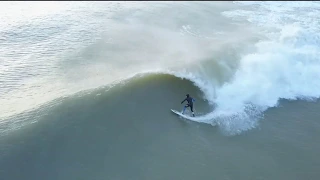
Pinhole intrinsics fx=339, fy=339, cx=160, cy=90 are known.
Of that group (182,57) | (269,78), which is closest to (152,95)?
(182,57)

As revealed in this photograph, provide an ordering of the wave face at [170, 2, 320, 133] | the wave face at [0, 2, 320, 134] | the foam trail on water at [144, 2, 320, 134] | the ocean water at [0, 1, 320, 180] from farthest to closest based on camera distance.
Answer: the wave face at [0, 2, 320, 134] → the wave face at [170, 2, 320, 133] → the foam trail on water at [144, 2, 320, 134] → the ocean water at [0, 1, 320, 180]

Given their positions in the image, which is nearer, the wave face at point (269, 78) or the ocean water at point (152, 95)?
the ocean water at point (152, 95)

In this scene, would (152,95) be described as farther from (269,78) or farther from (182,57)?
(269,78)

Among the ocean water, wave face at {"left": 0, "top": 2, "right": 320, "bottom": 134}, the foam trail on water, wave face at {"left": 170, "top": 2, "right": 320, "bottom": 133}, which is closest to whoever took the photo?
the ocean water

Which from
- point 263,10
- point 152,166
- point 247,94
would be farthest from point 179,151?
point 263,10

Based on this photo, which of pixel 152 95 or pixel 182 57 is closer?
pixel 152 95

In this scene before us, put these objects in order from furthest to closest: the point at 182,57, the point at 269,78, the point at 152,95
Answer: the point at 182,57 < the point at 269,78 < the point at 152,95
